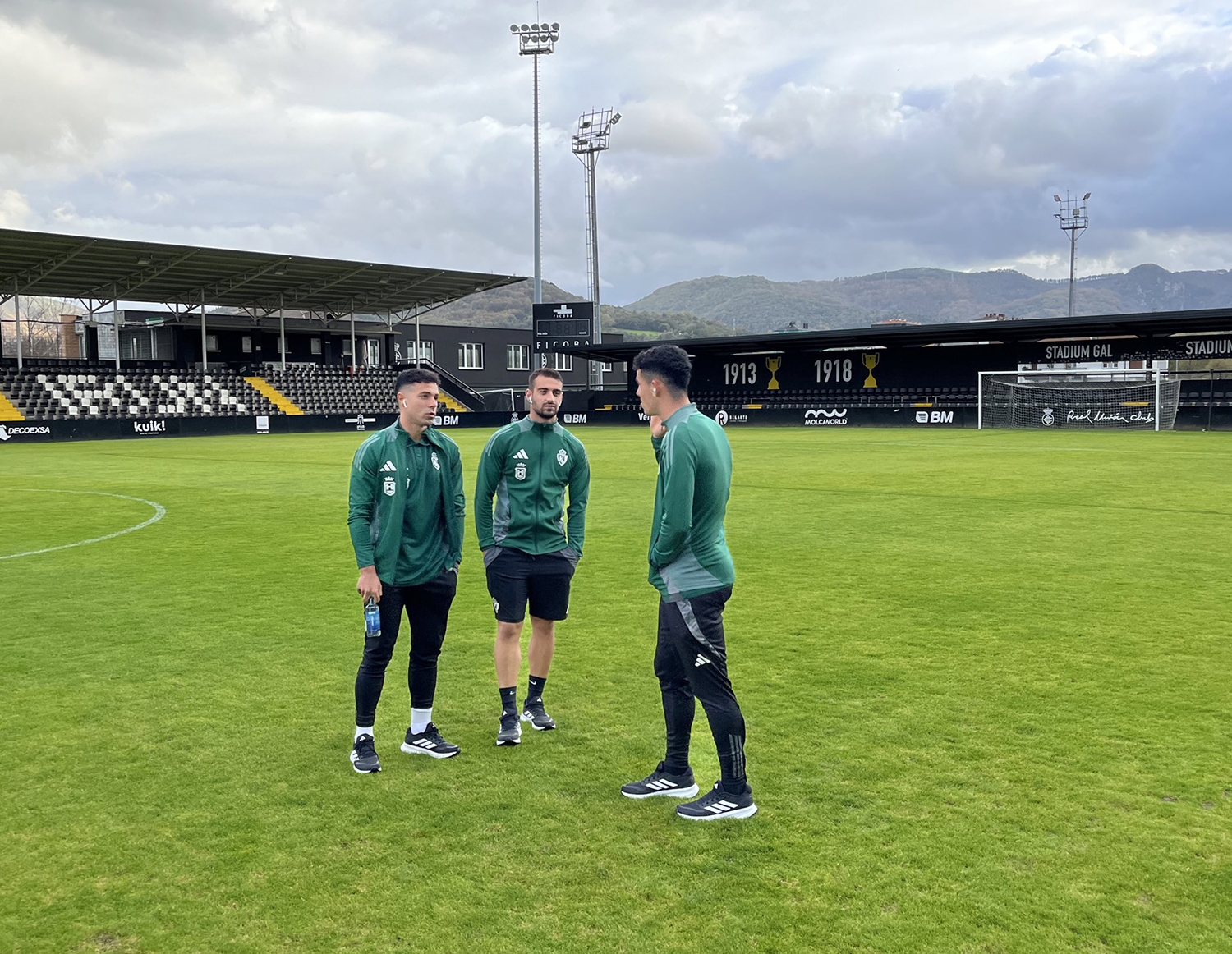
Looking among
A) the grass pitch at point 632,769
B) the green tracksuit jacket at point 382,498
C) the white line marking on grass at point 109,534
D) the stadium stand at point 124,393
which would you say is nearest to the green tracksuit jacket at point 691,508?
the grass pitch at point 632,769

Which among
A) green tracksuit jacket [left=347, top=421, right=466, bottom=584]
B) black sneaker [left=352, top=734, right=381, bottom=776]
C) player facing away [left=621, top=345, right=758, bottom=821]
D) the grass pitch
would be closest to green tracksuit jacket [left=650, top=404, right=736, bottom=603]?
player facing away [left=621, top=345, right=758, bottom=821]

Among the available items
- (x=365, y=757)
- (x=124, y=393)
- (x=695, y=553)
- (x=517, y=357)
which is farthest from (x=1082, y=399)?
(x=517, y=357)

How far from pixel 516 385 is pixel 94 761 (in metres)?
71.5

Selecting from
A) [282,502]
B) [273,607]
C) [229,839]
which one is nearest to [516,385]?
[282,502]

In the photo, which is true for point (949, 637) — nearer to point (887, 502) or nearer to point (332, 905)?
point (332, 905)

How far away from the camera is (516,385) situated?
250 ft

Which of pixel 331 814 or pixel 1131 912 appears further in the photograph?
pixel 331 814

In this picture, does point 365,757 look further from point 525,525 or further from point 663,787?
point 663,787

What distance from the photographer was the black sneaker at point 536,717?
582 cm

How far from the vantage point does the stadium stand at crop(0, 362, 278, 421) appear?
45.6 metres

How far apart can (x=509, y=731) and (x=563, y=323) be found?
5084 centimetres

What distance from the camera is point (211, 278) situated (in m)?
50.8

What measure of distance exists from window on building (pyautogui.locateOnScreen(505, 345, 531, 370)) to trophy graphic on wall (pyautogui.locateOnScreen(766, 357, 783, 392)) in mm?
26347

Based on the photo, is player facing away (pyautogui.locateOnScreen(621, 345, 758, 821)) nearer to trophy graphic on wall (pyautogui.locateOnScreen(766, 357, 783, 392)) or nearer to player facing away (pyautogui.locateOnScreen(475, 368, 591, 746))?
player facing away (pyautogui.locateOnScreen(475, 368, 591, 746))
